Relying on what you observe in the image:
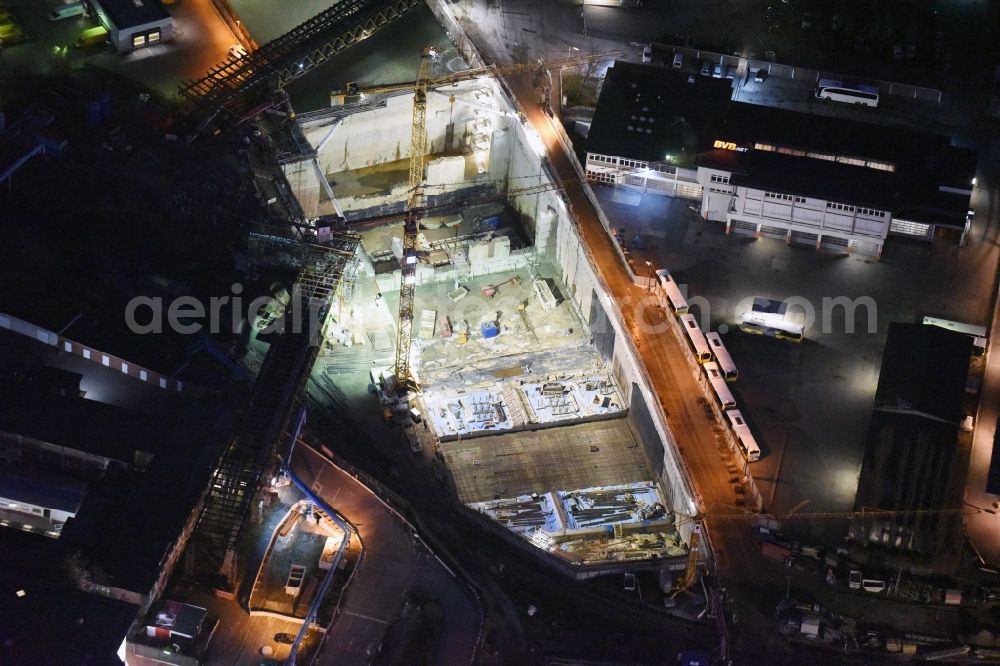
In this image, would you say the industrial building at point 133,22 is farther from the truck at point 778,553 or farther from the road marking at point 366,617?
the truck at point 778,553

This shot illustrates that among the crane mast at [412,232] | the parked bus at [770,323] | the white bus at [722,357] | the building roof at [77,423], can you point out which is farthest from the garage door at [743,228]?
the building roof at [77,423]

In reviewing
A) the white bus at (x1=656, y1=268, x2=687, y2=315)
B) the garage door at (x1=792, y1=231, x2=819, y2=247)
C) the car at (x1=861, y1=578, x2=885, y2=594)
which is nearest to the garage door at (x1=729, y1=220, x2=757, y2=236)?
the garage door at (x1=792, y1=231, x2=819, y2=247)

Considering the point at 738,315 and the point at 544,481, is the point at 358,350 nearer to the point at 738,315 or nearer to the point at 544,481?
the point at 544,481

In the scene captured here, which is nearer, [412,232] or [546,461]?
[546,461]

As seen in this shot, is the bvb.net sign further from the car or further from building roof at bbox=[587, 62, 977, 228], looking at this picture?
the car

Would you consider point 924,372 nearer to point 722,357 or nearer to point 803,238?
point 722,357

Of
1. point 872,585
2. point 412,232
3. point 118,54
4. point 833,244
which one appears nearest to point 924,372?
point 833,244
